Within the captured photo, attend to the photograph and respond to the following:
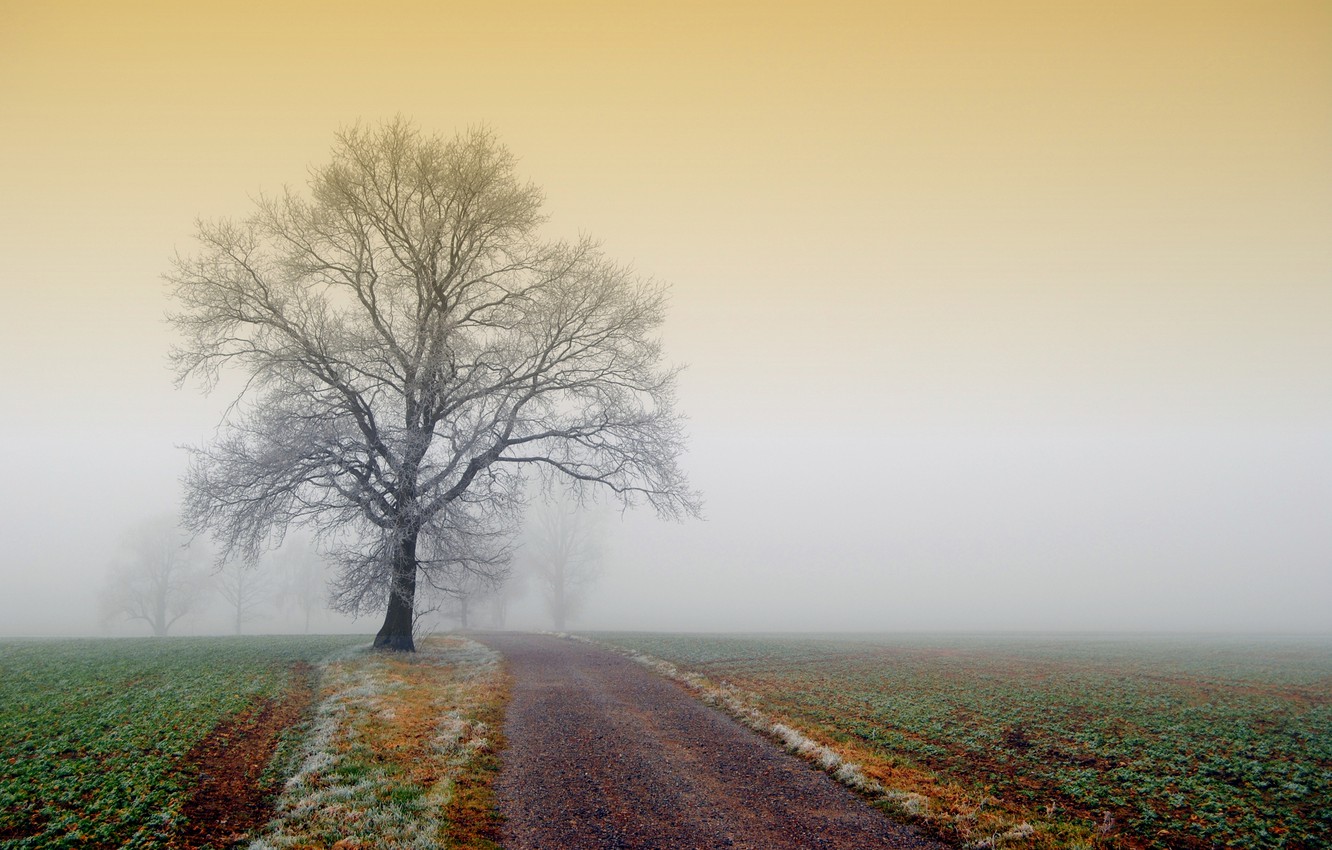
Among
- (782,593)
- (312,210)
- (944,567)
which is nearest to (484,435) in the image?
(312,210)

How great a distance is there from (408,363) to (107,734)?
525 inches

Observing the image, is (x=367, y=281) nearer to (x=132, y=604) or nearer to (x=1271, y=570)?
(x=132, y=604)

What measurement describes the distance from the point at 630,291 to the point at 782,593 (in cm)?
11505

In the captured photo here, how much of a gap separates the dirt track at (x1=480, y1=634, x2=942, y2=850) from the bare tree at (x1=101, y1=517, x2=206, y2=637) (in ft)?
216

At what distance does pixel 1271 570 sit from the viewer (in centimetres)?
10488

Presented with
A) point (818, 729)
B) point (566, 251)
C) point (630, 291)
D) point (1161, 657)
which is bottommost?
point (1161, 657)

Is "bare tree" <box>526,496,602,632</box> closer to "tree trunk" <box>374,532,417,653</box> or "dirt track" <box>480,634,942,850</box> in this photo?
"tree trunk" <box>374,532,417,653</box>

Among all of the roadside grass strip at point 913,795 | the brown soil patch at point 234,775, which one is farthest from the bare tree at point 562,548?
the roadside grass strip at point 913,795

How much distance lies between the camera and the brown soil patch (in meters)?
7.15

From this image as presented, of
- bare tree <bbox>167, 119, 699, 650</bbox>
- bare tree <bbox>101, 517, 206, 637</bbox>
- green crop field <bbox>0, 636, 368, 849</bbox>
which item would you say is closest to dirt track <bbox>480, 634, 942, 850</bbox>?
green crop field <bbox>0, 636, 368, 849</bbox>

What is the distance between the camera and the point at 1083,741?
1142 cm

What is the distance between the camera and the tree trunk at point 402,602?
19573 millimetres

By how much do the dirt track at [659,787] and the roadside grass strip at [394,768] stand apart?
619 mm

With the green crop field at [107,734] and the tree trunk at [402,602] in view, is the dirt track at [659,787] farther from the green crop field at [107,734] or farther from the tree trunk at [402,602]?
the tree trunk at [402,602]
